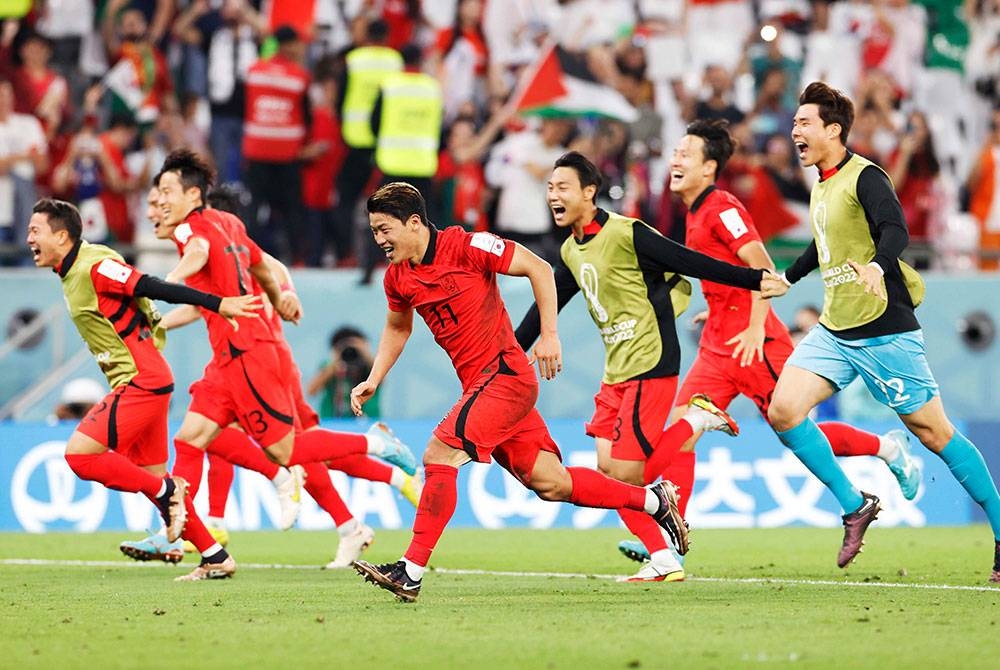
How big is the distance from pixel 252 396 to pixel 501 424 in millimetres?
2911

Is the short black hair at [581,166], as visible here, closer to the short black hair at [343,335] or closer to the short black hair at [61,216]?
the short black hair at [61,216]

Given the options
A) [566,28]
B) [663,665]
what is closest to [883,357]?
[663,665]

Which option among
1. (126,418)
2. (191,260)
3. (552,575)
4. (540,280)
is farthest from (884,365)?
(126,418)

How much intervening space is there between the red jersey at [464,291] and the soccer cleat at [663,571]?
5.60ft

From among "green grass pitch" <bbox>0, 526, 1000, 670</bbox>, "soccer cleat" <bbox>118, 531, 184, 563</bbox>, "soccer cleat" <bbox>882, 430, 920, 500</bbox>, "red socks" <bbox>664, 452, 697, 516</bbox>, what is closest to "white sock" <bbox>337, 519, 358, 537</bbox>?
"green grass pitch" <bbox>0, 526, 1000, 670</bbox>

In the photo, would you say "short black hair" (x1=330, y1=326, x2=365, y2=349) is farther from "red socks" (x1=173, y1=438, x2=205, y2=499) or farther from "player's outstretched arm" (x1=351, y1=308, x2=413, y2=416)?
"player's outstretched arm" (x1=351, y1=308, x2=413, y2=416)

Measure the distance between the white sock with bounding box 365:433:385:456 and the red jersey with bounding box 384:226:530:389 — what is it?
2.86 metres

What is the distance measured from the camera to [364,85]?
16.9 metres

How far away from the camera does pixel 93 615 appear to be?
8.38m

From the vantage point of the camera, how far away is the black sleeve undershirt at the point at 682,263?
8.95 meters

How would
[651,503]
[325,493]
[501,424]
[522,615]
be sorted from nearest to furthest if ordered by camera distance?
[522,615] < [501,424] < [651,503] < [325,493]

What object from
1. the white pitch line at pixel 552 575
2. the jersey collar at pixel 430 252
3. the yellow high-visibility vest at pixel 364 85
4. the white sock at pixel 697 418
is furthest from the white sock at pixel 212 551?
the yellow high-visibility vest at pixel 364 85

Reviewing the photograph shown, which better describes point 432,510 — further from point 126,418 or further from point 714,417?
point 126,418

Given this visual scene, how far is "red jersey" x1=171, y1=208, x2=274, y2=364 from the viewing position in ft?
36.1
